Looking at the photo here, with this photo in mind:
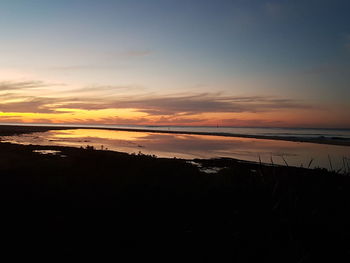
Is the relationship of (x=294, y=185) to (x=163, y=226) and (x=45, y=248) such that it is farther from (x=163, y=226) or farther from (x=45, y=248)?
(x=45, y=248)

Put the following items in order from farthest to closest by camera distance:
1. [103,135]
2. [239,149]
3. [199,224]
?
[103,135]
[239,149]
[199,224]

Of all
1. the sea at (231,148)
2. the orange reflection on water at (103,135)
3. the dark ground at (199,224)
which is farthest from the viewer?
the orange reflection on water at (103,135)

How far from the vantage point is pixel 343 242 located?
4.67 metres

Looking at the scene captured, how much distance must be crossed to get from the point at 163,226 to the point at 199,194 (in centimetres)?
166

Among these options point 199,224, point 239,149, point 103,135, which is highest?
point 103,135

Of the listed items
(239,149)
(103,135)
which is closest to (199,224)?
(239,149)

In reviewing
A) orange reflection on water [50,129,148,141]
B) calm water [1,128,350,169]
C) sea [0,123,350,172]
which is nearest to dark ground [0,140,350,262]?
sea [0,123,350,172]

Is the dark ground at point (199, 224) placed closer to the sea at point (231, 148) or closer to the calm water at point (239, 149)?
the sea at point (231, 148)

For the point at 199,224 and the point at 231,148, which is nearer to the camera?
the point at 199,224

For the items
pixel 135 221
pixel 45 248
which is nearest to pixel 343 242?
pixel 135 221

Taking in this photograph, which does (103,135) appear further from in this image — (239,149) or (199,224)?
(199,224)

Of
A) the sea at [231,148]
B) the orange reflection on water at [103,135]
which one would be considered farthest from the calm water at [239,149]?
the orange reflection on water at [103,135]

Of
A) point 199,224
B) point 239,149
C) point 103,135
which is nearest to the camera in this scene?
point 199,224

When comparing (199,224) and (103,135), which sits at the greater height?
(103,135)
